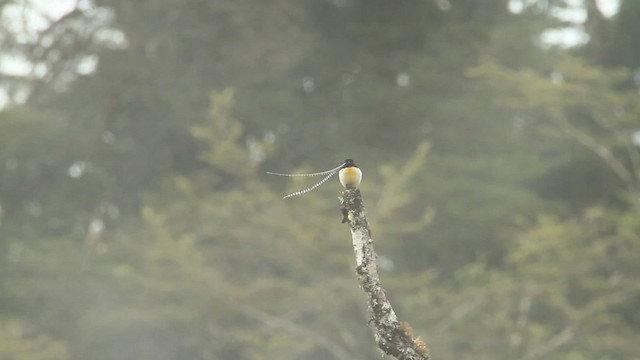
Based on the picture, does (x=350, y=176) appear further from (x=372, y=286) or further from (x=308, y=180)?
(x=308, y=180)

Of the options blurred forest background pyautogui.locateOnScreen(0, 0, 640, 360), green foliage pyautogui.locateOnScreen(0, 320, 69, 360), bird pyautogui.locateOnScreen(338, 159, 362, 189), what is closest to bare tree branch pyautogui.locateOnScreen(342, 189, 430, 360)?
bird pyautogui.locateOnScreen(338, 159, 362, 189)

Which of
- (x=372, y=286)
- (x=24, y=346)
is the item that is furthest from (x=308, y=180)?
(x=372, y=286)

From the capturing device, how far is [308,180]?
12.5 metres

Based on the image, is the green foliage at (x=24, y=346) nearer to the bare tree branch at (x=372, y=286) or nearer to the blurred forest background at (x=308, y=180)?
the blurred forest background at (x=308, y=180)

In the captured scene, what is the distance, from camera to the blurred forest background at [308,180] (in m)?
12.4

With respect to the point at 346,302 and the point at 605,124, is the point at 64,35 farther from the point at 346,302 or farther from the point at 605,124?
the point at 605,124

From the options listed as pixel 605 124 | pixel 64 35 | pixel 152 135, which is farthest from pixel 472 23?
pixel 64 35

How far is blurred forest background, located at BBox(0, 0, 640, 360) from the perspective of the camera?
40.7 feet

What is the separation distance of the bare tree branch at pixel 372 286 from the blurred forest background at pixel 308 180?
10241mm

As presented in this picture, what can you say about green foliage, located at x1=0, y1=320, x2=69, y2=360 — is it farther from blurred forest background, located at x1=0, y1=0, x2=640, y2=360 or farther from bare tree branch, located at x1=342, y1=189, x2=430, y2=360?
bare tree branch, located at x1=342, y1=189, x2=430, y2=360

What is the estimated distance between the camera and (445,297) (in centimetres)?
1232

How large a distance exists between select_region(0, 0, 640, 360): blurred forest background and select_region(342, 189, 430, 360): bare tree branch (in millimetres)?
10241

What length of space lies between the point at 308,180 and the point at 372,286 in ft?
35.8

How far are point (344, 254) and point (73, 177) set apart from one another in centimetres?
474
